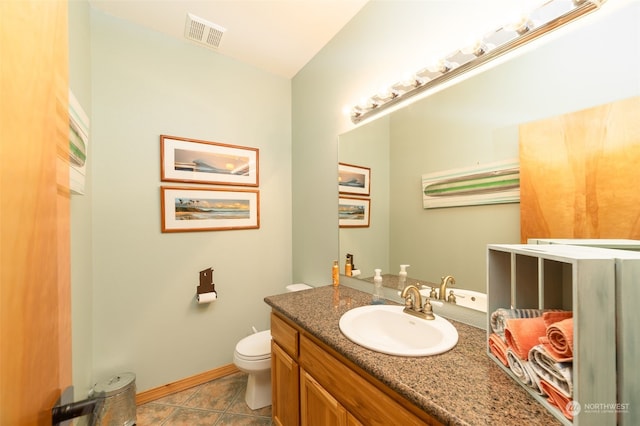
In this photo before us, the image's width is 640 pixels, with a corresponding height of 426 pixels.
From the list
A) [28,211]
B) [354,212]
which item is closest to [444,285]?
[354,212]

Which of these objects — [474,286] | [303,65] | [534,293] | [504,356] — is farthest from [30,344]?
[303,65]

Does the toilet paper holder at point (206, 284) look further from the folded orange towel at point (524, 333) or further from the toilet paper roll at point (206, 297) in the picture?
the folded orange towel at point (524, 333)

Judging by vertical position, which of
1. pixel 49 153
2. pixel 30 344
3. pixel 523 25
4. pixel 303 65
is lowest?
pixel 30 344

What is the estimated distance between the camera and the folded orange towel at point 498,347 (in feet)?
2.61

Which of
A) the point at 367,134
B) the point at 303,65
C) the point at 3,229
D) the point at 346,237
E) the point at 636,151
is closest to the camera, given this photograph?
the point at 3,229

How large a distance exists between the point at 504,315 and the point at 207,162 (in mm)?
2134

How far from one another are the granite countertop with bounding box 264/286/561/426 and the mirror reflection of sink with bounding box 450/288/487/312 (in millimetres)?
102

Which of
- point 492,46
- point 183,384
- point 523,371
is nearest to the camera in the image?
point 523,371

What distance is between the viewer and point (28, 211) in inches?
16.0

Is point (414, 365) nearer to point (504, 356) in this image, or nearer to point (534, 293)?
point (504, 356)

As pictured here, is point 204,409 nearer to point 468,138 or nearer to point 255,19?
point 468,138

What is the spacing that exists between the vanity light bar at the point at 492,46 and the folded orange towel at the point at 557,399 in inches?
47.0

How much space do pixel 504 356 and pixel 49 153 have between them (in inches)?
51.8

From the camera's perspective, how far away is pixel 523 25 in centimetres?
96
